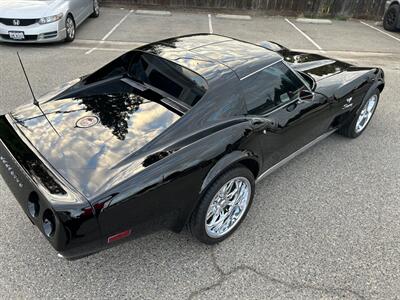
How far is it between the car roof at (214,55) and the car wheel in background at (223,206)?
0.84m

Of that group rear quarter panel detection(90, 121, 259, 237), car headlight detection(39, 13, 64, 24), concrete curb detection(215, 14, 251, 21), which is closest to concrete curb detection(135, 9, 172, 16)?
concrete curb detection(215, 14, 251, 21)

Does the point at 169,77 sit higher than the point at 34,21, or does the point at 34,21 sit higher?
the point at 169,77

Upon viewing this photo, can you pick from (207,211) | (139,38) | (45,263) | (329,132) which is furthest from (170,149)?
(139,38)

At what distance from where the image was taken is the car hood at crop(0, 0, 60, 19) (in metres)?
6.89

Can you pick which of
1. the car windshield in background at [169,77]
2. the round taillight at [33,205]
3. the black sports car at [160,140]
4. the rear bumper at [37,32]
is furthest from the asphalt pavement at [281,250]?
the rear bumper at [37,32]

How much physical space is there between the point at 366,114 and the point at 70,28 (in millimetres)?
6542

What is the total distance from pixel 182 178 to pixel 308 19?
36.2 ft

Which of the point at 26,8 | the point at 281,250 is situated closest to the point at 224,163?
the point at 281,250

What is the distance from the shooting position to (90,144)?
96.9 inches

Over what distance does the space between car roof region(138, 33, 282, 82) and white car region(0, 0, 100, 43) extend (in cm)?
485

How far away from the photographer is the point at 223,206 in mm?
2797

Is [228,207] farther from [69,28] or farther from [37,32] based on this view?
[69,28]

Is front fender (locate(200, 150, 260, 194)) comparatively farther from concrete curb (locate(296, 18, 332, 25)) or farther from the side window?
concrete curb (locate(296, 18, 332, 25))

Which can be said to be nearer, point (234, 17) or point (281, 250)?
point (281, 250)
